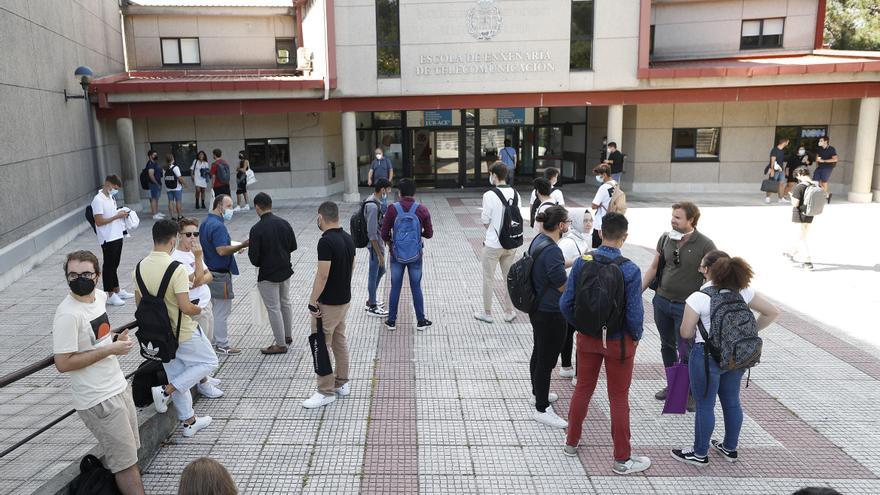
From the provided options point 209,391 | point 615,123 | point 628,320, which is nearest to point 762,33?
point 615,123

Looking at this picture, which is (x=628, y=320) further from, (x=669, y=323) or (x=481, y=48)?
(x=481, y=48)

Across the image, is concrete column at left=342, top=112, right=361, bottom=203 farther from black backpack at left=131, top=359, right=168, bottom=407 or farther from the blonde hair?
the blonde hair

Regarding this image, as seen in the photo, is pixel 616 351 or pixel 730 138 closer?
pixel 616 351

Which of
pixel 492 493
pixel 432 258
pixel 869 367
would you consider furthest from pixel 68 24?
pixel 869 367

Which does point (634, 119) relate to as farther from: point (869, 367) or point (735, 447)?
point (735, 447)

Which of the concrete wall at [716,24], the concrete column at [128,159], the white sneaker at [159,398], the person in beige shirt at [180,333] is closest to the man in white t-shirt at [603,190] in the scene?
the person in beige shirt at [180,333]

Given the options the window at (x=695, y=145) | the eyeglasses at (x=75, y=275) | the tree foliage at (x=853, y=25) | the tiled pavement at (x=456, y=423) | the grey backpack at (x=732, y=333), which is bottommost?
the tiled pavement at (x=456, y=423)

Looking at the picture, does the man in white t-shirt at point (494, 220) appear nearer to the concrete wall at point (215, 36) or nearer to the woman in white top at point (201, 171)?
the woman in white top at point (201, 171)

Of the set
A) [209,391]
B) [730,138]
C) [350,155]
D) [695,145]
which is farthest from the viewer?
[695,145]

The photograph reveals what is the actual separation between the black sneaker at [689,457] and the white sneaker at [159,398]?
13.4 ft

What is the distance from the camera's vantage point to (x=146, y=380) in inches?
203

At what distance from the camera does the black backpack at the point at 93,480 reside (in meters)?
3.90

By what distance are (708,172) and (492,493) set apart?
18.2m

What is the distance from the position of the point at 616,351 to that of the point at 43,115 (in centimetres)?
1280
